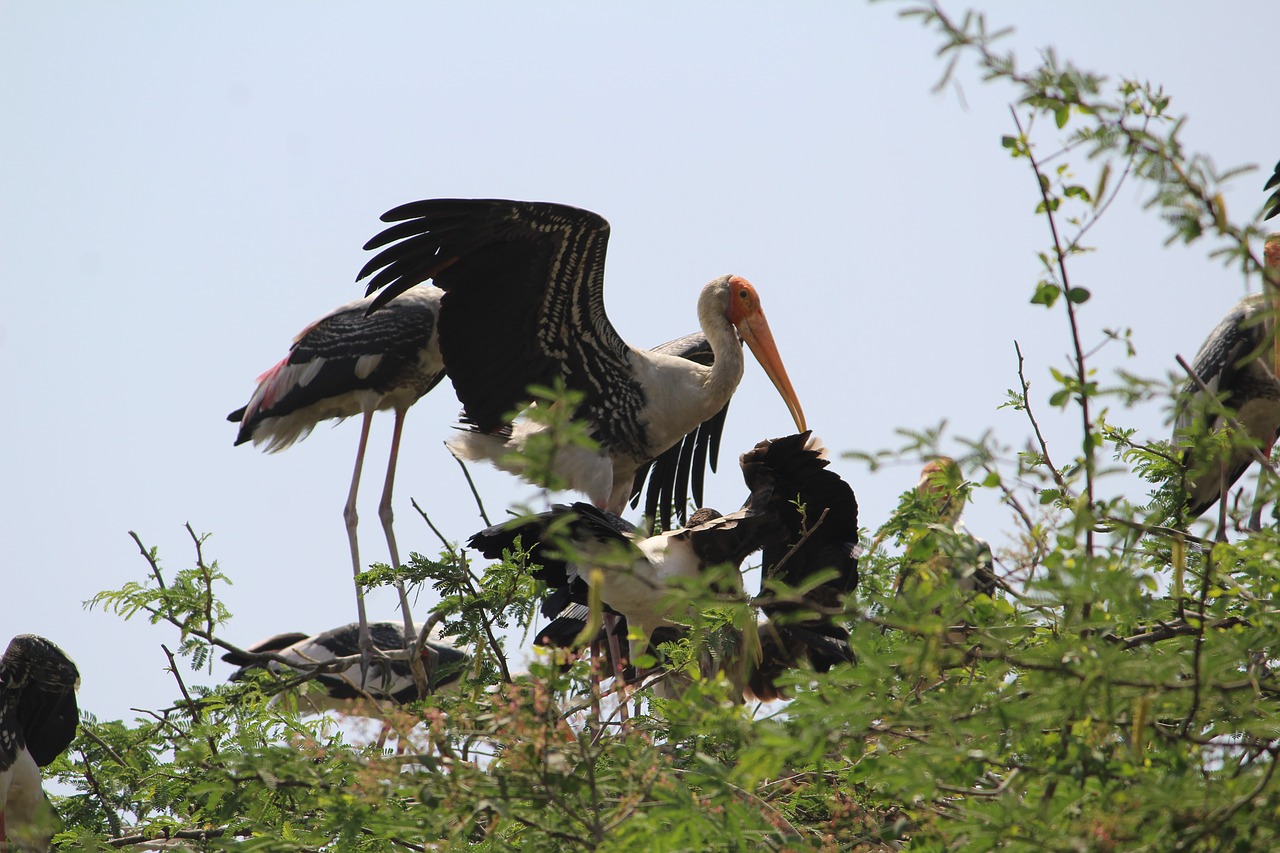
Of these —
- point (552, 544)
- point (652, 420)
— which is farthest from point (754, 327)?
point (552, 544)

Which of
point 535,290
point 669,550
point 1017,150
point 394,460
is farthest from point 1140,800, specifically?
point 394,460

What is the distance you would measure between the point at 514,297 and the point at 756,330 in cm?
156

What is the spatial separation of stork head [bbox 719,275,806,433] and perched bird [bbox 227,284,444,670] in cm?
155

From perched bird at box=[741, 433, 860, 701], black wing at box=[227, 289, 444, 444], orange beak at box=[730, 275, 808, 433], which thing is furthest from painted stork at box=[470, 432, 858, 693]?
black wing at box=[227, 289, 444, 444]

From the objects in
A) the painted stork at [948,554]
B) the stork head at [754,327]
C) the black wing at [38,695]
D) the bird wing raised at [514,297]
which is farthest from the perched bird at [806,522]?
the black wing at [38,695]

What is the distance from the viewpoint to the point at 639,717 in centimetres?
360

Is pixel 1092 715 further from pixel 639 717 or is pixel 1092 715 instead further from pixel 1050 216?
pixel 639 717

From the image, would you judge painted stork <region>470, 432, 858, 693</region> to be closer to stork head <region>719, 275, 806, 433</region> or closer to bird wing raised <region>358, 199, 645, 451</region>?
bird wing raised <region>358, 199, 645, 451</region>

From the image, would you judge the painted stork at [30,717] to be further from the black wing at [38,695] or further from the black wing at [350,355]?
the black wing at [350,355]

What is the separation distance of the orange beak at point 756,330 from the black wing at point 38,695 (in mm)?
3528

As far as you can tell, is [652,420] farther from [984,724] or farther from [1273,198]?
[984,724]

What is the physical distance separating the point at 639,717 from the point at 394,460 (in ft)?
14.8

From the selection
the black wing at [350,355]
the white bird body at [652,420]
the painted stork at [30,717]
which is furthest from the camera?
the black wing at [350,355]

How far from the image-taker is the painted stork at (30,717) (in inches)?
199
